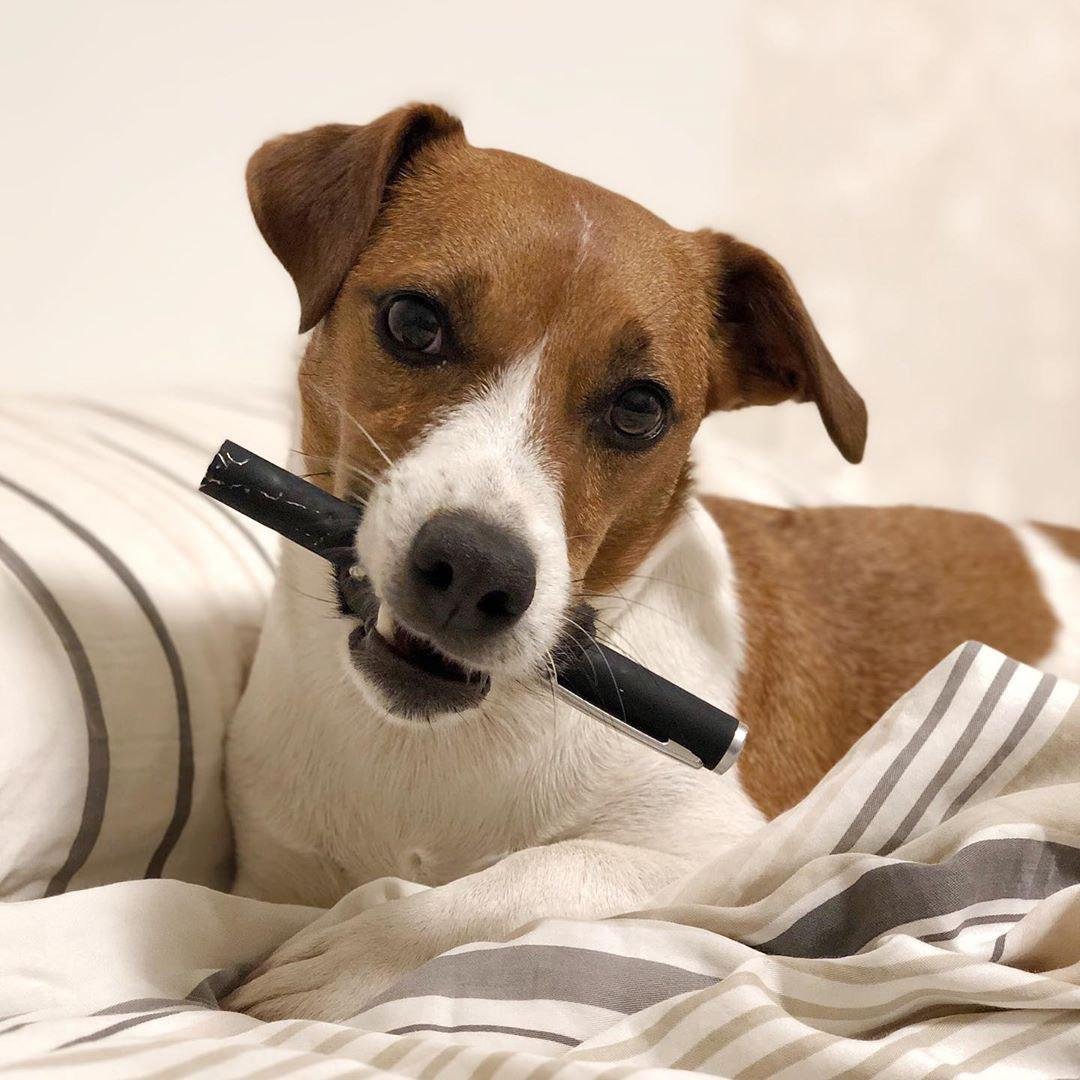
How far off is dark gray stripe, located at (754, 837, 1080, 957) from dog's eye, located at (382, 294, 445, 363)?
2.53 feet

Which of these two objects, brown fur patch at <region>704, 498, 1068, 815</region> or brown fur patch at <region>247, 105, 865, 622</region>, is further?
brown fur patch at <region>704, 498, 1068, 815</region>

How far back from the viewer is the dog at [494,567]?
4.89ft

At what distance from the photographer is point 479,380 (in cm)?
159

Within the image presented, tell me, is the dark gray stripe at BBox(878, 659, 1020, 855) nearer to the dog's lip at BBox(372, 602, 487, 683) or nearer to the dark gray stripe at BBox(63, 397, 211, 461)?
the dog's lip at BBox(372, 602, 487, 683)

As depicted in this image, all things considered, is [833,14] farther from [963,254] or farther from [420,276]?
[420,276]

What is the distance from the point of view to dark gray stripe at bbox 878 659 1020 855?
4.90ft

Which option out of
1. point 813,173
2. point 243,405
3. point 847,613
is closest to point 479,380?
point 847,613

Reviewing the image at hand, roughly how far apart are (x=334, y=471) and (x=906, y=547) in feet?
4.11

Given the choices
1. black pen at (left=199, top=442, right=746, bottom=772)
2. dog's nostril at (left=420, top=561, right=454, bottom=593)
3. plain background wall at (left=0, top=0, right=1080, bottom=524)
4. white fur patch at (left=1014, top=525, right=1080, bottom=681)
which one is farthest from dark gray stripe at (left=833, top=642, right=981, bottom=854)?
plain background wall at (left=0, top=0, right=1080, bottom=524)

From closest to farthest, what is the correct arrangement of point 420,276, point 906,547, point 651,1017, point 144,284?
point 651,1017, point 420,276, point 906,547, point 144,284

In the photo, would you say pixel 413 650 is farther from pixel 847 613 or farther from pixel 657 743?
pixel 847 613

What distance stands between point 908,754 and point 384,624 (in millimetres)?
612

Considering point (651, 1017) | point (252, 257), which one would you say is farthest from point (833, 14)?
point (651, 1017)

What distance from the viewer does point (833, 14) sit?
4047 mm
